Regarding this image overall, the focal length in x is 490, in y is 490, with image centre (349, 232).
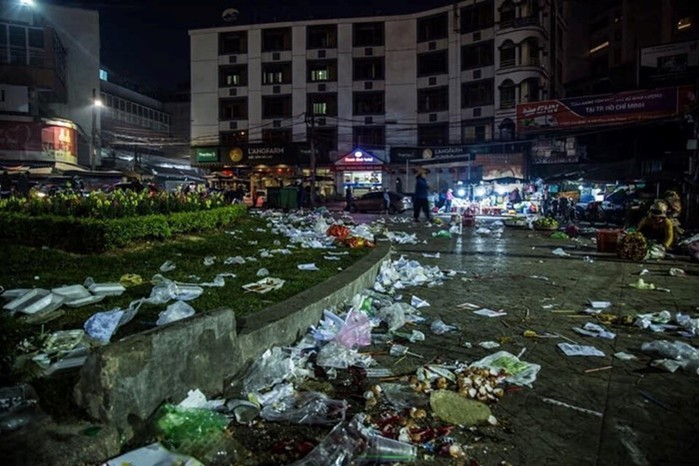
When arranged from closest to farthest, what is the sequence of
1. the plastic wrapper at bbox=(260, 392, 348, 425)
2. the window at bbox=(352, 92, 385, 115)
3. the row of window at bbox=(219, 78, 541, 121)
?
the plastic wrapper at bbox=(260, 392, 348, 425) < the row of window at bbox=(219, 78, 541, 121) < the window at bbox=(352, 92, 385, 115)

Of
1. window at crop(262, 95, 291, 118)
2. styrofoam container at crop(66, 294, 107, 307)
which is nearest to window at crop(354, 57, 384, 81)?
window at crop(262, 95, 291, 118)

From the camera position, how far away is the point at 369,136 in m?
39.5

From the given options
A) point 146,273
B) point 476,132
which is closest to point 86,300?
point 146,273

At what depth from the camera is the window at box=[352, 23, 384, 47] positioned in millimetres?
39906

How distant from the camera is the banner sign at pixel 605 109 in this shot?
919 inches

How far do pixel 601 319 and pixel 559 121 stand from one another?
2462cm

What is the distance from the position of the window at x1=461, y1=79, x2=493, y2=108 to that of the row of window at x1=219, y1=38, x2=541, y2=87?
4.32 ft

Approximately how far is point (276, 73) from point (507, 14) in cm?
1887

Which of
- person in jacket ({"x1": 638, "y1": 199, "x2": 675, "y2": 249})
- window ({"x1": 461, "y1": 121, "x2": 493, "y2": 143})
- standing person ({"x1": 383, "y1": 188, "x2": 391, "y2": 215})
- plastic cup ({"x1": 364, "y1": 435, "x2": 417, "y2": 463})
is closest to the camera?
plastic cup ({"x1": 364, "y1": 435, "x2": 417, "y2": 463})

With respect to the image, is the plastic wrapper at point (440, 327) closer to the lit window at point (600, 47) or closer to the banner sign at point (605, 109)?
the banner sign at point (605, 109)

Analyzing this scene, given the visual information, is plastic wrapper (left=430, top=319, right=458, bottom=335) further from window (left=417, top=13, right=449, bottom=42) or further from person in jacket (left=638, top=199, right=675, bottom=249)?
window (left=417, top=13, right=449, bottom=42)

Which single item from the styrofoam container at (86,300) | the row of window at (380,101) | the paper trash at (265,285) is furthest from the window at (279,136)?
the styrofoam container at (86,300)

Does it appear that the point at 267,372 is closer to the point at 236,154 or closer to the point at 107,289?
the point at 107,289

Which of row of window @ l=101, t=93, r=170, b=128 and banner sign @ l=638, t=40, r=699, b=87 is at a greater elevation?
row of window @ l=101, t=93, r=170, b=128
